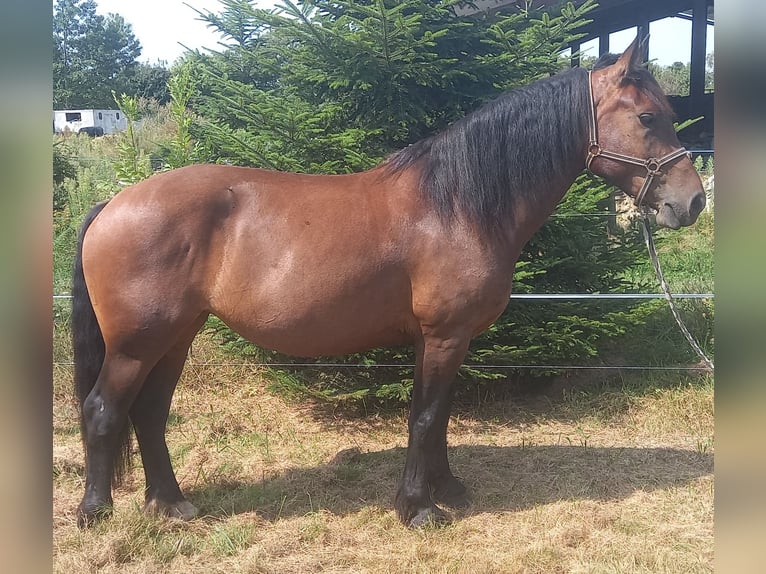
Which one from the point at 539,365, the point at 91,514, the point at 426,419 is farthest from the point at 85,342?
the point at 539,365

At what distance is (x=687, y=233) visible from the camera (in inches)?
234

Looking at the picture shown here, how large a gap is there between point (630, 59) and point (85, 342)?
3027 mm

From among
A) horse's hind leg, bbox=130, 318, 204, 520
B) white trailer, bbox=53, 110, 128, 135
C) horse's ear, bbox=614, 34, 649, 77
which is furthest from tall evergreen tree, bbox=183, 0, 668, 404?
white trailer, bbox=53, 110, 128, 135

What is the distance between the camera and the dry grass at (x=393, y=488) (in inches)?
94.0

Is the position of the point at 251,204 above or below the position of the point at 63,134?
below

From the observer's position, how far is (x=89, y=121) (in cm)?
720

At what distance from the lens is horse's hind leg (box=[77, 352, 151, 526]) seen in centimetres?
247

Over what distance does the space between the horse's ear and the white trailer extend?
646cm

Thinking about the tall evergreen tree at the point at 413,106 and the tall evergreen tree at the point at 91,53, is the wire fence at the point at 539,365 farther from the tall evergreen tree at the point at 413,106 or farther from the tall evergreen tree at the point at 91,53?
the tall evergreen tree at the point at 91,53

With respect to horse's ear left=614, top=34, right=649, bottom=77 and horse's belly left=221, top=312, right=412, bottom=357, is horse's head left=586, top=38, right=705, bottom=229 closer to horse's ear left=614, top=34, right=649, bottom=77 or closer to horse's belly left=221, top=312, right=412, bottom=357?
horse's ear left=614, top=34, right=649, bottom=77
